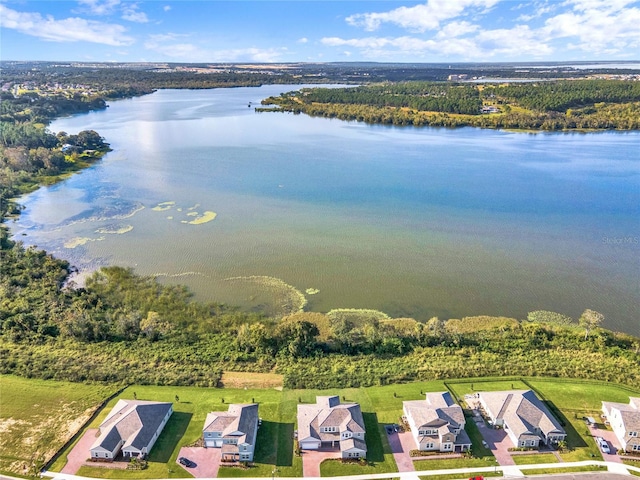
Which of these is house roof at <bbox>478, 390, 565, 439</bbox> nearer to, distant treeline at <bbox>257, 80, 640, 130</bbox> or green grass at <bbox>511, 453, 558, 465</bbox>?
green grass at <bbox>511, 453, 558, 465</bbox>

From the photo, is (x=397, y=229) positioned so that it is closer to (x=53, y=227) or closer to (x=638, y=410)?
(x=638, y=410)

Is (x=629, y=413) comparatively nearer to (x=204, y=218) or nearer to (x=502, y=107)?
(x=204, y=218)

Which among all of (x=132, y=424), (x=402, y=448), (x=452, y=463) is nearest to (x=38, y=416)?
(x=132, y=424)

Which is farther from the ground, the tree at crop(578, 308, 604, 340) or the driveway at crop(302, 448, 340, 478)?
the tree at crop(578, 308, 604, 340)

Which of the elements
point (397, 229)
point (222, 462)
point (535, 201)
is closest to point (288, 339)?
point (222, 462)

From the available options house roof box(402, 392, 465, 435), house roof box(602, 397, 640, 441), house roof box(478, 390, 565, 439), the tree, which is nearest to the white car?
house roof box(602, 397, 640, 441)

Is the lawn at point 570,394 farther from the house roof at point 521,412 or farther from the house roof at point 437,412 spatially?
the house roof at point 437,412
